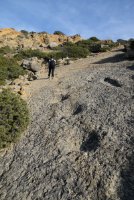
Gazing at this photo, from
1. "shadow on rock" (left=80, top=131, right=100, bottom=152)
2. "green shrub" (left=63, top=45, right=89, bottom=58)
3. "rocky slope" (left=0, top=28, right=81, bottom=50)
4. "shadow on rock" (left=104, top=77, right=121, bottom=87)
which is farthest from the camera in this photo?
"rocky slope" (left=0, top=28, right=81, bottom=50)

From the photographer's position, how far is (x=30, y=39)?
65.7 meters

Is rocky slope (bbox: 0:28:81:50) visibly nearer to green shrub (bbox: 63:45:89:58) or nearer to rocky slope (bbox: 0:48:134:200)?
green shrub (bbox: 63:45:89:58)

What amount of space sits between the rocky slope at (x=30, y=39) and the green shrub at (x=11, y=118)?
3965 centimetres

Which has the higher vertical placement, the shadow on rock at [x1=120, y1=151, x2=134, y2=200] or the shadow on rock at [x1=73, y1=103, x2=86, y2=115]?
the shadow on rock at [x1=73, y1=103, x2=86, y2=115]

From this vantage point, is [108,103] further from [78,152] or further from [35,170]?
[35,170]

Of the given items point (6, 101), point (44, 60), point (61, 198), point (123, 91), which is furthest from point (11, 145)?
point (44, 60)

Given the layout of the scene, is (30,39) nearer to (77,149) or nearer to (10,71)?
(10,71)

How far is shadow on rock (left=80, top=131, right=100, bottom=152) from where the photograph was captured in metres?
15.9

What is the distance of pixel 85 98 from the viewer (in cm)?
2172

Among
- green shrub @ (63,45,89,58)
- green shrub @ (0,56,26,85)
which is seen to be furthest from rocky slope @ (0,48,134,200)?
green shrub @ (63,45,89,58)

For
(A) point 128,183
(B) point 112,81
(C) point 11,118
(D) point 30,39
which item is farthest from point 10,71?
(D) point 30,39

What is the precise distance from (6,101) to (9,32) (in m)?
52.6

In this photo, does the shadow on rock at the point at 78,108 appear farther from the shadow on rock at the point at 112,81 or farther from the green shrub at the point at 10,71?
the green shrub at the point at 10,71

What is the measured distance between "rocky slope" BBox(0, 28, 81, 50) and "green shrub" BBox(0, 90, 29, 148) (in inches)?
1561
